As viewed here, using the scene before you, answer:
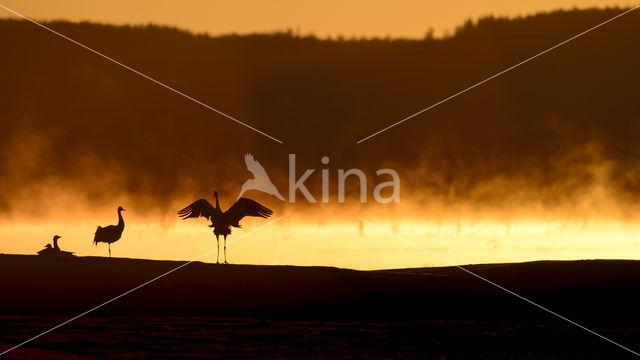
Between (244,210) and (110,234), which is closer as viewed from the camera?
(244,210)

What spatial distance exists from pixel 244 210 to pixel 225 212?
0.59 meters

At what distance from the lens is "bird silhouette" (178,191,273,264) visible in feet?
89.4

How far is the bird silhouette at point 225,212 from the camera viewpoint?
27234mm

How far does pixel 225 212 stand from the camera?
89.8 feet

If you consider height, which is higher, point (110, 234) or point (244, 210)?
point (244, 210)

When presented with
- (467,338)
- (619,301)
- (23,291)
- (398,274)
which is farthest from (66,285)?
(619,301)

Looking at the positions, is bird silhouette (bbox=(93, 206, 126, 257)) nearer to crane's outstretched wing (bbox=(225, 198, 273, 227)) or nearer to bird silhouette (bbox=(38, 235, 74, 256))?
bird silhouette (bbox=(38, 235, 74, 256))

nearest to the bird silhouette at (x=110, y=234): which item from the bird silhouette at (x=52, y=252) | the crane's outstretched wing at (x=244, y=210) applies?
the bird silhouette at (x=52, y=252)

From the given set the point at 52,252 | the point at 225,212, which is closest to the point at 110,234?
the point at 52,252

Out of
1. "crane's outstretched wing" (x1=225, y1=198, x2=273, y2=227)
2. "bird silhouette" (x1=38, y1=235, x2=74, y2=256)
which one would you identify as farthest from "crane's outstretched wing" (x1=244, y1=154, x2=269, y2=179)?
"bird silhouette" (x1=38, y1=235, x2=74, y2=256)

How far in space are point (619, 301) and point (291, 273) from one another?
31.4 ft

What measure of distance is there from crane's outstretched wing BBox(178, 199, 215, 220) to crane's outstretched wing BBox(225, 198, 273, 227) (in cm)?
54

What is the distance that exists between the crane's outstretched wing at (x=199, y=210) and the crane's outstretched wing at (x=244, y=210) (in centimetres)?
54

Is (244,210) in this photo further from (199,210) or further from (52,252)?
(52,252)
